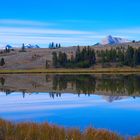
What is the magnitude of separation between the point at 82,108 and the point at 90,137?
16.8 meters

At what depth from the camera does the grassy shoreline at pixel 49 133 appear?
1572 cm

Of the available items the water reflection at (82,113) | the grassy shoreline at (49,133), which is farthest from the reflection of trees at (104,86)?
the grassy shoreline at (49,133)

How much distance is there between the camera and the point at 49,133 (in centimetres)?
1636

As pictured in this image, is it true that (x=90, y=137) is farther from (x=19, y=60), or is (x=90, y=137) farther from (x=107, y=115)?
(x=19, y=60)

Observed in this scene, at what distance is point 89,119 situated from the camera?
85.0 ft

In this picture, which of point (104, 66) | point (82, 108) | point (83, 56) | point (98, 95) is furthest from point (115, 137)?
point (83, 56)

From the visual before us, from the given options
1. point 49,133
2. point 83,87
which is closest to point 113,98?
point 83,87

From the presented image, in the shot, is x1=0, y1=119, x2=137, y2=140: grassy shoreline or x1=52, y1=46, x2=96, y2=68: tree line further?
x1=52, y1=46, x2=96, y2=68: tree line

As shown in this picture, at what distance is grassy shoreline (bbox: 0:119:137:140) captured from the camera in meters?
15.7

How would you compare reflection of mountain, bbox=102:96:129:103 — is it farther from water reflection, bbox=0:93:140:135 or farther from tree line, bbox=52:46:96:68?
tree line, bbox=52:46:96:68

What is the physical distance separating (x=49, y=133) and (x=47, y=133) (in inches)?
2.9

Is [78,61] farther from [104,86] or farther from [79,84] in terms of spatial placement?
[104,86]

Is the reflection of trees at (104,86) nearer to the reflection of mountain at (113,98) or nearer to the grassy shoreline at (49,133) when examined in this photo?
the reflection of mountain at (113,98)

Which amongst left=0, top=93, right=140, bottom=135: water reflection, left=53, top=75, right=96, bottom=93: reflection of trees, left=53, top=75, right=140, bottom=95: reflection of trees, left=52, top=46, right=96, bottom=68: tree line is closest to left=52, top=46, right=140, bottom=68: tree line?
left=52, top=46, right=96, bottom=68: tree line
